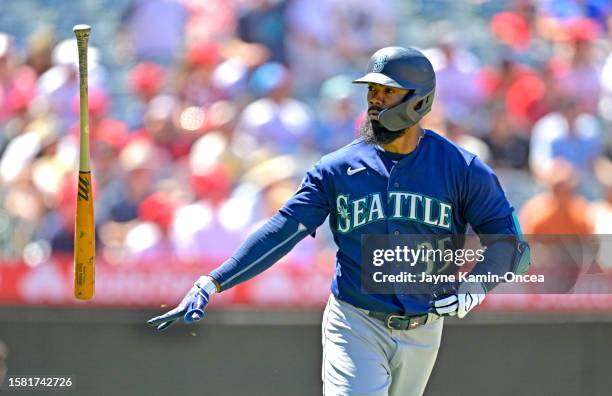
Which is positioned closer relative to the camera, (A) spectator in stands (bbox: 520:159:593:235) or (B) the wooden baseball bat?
(B) the wooden baseball bat

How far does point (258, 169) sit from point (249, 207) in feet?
0.96

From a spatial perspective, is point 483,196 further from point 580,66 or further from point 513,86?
point 580,66

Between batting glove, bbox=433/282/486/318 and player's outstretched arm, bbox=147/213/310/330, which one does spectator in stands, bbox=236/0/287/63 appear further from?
batting glove, bbox=433/282/486/318

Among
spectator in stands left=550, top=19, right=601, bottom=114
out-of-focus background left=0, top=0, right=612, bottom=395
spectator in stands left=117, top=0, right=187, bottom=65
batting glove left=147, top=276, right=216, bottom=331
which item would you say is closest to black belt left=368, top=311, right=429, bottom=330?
batting glove left=147, top=276, right=216, bottom=331

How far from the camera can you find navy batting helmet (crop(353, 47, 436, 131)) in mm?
3811

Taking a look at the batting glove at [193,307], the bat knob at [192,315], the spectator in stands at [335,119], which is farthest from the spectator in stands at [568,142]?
the bat knob at [192,315]

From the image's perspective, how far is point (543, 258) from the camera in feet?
19.8

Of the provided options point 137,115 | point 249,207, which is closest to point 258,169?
point 249,207

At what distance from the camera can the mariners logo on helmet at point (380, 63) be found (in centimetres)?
384

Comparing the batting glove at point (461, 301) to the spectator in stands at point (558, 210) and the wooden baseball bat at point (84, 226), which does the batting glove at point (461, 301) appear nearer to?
the wooden baseball bat at point (84, 226)

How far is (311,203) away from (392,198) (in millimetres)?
299

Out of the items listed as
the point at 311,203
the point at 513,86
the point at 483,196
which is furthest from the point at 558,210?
the point at 311,203

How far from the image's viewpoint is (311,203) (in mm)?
3852

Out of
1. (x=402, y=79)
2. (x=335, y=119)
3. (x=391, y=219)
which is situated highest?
(x=335, y=119)
